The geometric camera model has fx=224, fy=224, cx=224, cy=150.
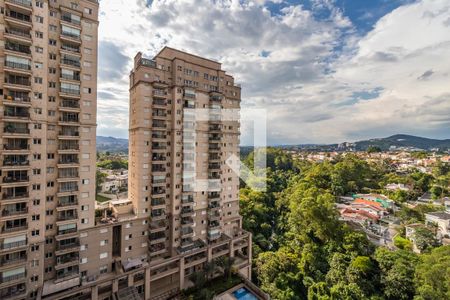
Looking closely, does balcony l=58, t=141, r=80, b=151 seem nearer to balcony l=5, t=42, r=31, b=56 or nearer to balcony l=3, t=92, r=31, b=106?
balcony l=3, t=92, r=31, b=106

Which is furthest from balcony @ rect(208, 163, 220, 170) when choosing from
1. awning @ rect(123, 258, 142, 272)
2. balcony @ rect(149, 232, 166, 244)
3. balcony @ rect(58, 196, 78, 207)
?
balcony @ rect(58, 196, 78, 207)

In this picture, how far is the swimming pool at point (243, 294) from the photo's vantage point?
73.8ft

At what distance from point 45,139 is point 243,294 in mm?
22899

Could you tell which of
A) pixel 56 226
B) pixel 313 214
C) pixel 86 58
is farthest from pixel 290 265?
pixel 86 58

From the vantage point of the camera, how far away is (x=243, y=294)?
23016 millimetres

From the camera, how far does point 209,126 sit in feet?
85.7

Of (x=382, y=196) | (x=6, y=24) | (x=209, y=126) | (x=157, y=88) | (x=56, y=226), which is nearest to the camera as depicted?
(x=6, y=24)

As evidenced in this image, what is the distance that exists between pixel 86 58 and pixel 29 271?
17.1 meters

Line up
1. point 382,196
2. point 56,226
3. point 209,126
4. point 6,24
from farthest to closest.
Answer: point 382,196
point 209,126
point 56,226
point 6,24

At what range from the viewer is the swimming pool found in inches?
886

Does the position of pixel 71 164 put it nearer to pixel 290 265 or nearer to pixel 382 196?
pixel 290 265

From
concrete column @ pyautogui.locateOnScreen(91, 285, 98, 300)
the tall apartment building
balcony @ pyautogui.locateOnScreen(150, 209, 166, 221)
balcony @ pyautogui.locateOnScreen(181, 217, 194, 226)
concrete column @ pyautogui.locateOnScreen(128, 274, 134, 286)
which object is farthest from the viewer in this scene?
balcony @ pyautogui.locateOnScreen(181, 217, 194, 226)

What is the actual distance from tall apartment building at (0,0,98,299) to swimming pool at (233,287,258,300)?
1482 centimetres

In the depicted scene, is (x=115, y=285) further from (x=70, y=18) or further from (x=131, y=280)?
(x=70, y=18)
